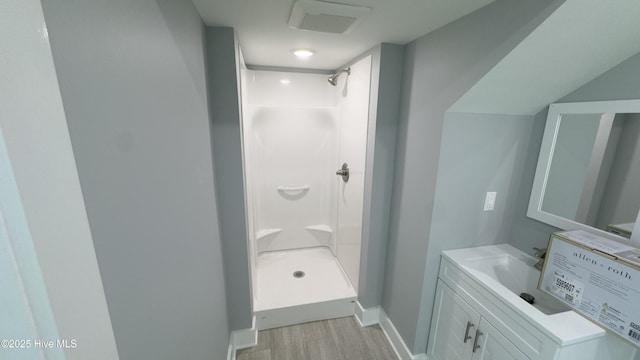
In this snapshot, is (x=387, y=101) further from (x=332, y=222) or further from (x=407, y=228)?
(x=332, y=222)

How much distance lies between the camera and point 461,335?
142 cm

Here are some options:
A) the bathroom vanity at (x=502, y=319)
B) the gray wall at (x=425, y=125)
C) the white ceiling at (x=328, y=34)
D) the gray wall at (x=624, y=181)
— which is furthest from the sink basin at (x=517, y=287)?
the white ceiling at (x=328, y=34)

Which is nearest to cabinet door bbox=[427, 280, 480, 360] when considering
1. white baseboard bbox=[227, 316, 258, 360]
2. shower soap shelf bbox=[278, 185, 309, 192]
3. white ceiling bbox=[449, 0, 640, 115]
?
white ceiling bbox=[449, 0, 640, 115]

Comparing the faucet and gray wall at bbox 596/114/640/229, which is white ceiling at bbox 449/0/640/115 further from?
the faucet

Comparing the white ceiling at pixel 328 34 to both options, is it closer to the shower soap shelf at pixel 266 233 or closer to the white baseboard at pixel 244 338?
the shower soap shelf at pixel 266 233

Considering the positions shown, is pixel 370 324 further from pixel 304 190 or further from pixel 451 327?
pixel 304 190

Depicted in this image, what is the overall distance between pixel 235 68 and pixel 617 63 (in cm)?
187

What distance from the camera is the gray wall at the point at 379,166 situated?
1706 millimetres

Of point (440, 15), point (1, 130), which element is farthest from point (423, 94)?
point (1, 130)

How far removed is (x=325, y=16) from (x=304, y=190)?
198 centimetres

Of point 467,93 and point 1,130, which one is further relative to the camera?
point 467,93

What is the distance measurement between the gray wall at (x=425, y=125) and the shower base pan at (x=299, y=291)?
0.45 meters

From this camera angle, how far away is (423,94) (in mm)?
1528

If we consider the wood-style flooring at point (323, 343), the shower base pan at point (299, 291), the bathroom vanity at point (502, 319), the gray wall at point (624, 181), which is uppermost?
the gray wall at point (624, 181)
